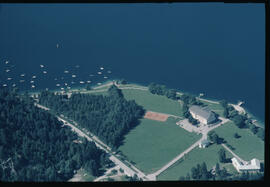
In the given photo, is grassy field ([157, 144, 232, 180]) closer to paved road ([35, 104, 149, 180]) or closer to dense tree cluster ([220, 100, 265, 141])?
paved road ([35, 104, 149, 180])

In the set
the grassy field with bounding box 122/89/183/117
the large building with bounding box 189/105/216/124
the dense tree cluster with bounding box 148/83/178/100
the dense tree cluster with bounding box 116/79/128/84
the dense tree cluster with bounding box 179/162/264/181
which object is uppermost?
the dense tree cluster with bounding box 116/79/128/84

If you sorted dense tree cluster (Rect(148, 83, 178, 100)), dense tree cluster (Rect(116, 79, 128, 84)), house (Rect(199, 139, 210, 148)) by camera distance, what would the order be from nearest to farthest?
house (Rect(199, 139, 210, 148)), dense tree cluster (Rect(148, 83, 178, 100)), dense tree cluster (Rect(116, 79, 128, 84))

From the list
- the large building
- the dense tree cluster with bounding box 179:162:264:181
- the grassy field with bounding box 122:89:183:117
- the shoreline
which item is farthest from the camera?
the grassy field with bounding box 122:89:183:117

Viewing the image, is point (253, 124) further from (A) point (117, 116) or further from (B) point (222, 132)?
(A) point (117, 116)

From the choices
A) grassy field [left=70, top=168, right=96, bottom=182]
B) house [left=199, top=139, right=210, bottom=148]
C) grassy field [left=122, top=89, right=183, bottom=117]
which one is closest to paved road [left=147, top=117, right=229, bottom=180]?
house [left=199, top=139, right=210, bottom=148]

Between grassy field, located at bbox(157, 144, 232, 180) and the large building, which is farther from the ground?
the large building
